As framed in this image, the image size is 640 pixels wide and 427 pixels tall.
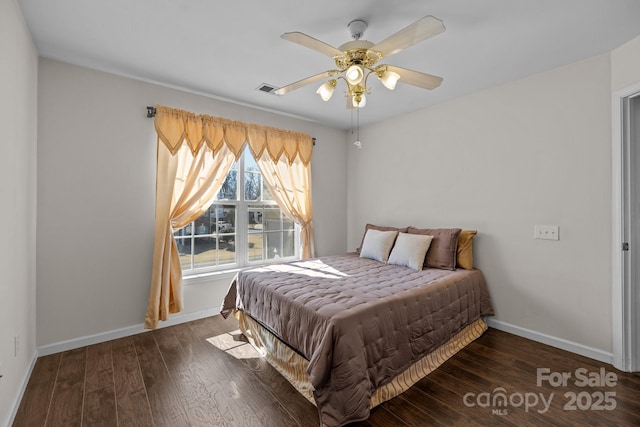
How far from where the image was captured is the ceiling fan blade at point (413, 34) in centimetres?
152

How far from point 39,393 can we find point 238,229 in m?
2.17

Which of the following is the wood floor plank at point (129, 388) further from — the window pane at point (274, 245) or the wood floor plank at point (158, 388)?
the window pane at point (274, 245)

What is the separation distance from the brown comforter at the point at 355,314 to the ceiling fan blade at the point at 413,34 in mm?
1624

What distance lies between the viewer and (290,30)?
207cm

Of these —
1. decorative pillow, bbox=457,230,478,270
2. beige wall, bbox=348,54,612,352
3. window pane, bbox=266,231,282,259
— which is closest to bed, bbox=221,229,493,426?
decorative pillow, bbox=457,230,478,270

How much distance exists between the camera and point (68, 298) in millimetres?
2539

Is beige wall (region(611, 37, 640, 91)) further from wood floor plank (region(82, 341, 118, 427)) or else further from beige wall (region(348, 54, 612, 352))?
wood floor plank (region(82, 341, 118, 427))

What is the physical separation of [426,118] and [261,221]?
246 cm

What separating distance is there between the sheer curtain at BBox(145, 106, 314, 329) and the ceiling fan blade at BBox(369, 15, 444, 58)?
2074 millimetres

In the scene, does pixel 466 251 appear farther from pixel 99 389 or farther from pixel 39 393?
pixel 39 393

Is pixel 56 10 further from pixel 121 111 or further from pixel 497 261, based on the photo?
pixel 497 261

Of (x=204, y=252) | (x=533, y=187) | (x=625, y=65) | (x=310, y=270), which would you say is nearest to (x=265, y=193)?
(x=204, y=252)

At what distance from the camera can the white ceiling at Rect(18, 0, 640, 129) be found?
182 cm

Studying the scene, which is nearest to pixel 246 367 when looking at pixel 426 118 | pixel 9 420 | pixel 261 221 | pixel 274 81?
pixel 9 420
